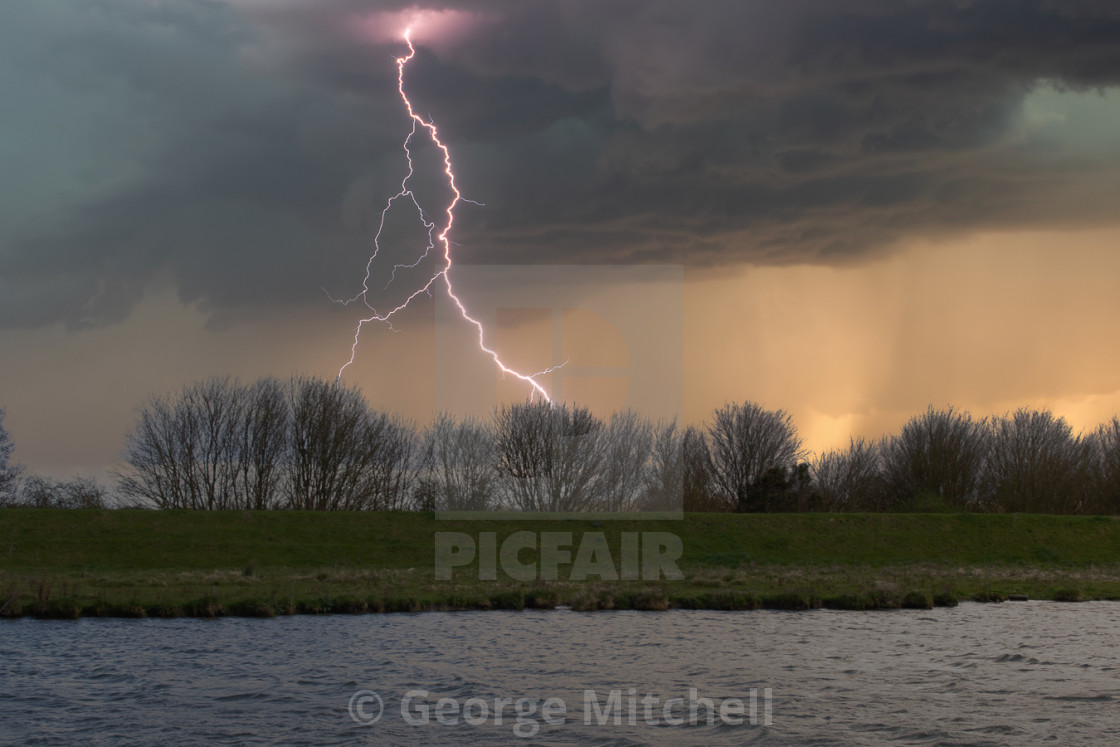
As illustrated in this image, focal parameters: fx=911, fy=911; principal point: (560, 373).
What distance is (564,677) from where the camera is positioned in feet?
55.7

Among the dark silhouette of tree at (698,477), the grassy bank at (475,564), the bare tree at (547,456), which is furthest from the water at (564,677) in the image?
the dark silhouette of tree at (698,477)

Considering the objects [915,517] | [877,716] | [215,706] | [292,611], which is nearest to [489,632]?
[292,611]

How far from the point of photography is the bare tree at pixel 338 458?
6575 cm

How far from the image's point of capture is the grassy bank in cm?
2786

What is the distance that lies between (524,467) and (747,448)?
75.5ft

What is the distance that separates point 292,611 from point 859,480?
64.7 metres

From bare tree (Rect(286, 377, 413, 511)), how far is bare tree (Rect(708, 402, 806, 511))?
26987 mm

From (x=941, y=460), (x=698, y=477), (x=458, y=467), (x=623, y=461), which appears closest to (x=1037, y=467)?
(x=941, y=460)

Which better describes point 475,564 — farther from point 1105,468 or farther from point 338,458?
point 1105,468

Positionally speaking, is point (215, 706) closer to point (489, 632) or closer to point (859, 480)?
point (489, 632)

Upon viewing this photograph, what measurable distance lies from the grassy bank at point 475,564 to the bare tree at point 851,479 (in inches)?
942

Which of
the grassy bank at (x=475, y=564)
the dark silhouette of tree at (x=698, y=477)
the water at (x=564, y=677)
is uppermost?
the dark silhouette of tree at (x=698, y=477)

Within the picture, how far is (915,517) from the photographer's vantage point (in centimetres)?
5447

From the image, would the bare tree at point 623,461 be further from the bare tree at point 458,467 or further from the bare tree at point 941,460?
the bare tree at point 941,460
